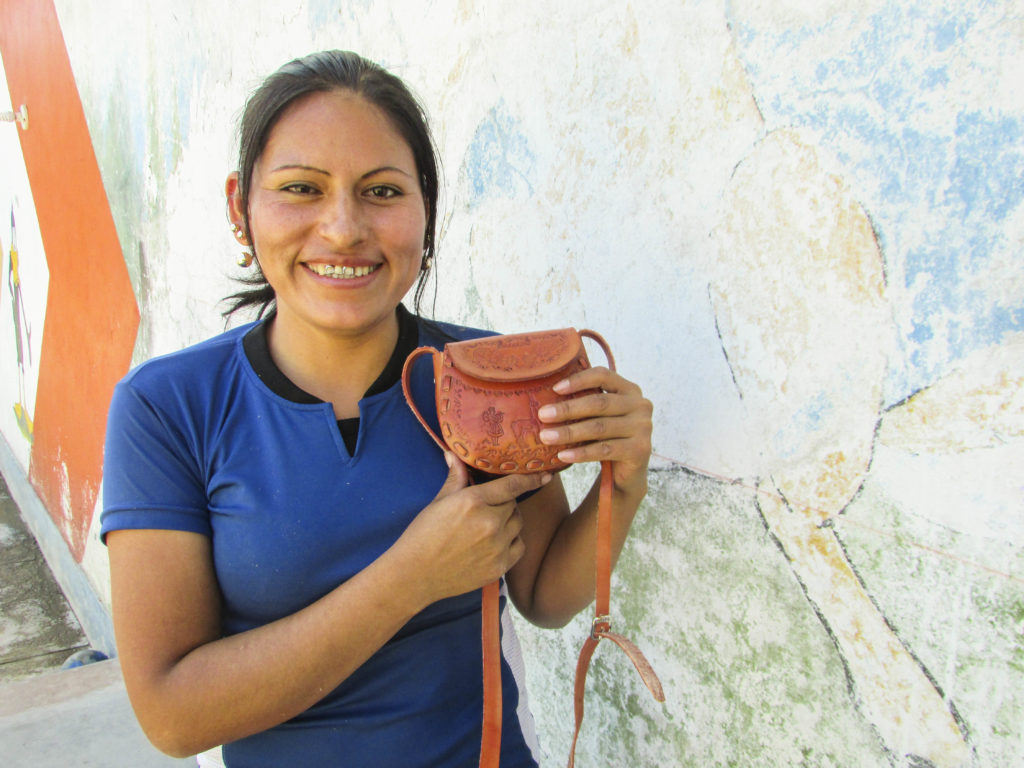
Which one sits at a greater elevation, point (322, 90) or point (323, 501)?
point (322, 90)

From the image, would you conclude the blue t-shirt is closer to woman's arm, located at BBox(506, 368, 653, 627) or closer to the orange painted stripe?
woman's arm, located at BBox(506, 368, 653, 627)

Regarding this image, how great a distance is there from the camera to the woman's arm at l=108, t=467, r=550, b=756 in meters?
0.98

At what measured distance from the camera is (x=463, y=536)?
39.0 inches

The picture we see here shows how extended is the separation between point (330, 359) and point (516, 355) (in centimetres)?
36

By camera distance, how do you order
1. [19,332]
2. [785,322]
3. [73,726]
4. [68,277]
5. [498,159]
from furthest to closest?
[19,332] < [68,277] < [73,726] < [498,159] < [785,322]

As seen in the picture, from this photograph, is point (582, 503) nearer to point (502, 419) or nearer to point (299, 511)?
point (502, 419)

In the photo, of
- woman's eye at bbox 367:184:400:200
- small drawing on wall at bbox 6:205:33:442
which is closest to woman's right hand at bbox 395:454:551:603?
woman's eye at bbox 367:184:400:200

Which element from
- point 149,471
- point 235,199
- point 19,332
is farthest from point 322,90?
point 19,332

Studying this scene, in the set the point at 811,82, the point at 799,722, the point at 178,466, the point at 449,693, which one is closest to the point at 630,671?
the point at 799,722

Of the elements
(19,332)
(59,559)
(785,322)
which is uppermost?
(785,322)

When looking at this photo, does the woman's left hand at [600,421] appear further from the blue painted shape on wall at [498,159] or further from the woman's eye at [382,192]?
the blue painted shape on wall at [498,159]

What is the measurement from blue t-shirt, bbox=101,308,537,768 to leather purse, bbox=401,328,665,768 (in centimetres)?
11

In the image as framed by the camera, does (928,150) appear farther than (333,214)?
No

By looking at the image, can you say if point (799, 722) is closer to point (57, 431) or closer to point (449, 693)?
point (449, 693)
